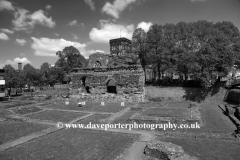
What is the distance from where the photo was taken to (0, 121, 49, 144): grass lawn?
11797 millimetres

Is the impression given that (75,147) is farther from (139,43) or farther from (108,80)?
(139,43)

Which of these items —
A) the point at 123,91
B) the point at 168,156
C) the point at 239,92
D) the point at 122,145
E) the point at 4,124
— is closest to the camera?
the point at 168,156

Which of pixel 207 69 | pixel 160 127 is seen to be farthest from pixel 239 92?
pixel 160 127

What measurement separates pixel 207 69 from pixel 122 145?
19376 mm

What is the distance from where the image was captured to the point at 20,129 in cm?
1339

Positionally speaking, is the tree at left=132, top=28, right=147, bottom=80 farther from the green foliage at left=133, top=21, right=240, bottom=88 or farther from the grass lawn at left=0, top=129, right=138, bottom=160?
the grass lawn at left=0, top=129, right=138, bottom=160

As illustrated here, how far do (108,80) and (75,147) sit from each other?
2035 centimetres

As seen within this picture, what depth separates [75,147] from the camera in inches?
379

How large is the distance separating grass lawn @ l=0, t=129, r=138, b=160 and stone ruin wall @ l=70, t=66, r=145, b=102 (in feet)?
51.3

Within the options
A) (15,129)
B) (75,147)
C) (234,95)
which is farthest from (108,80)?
(75,147)

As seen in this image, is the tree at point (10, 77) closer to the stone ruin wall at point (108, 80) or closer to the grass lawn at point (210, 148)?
the stone ruin wall at point (108, 80)

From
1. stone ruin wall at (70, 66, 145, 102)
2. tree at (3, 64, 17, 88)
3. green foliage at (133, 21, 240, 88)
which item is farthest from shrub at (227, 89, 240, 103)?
tree at (3, 64, 17, 88)

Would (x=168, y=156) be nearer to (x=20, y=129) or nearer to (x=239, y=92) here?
(x=20, y=129)

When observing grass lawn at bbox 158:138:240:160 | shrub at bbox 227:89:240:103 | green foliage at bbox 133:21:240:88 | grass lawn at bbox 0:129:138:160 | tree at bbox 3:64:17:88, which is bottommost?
grass lawn at bbox 0:129:138:160
